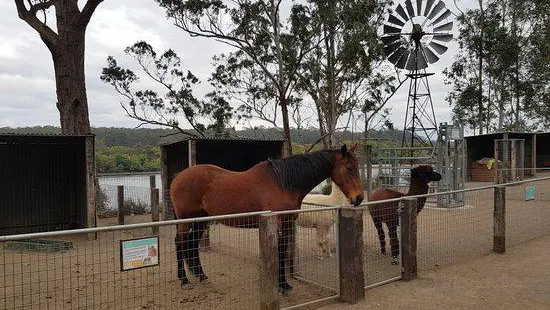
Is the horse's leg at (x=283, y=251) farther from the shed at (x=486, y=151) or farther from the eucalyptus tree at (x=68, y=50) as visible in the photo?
the shed at (x=486, y=151)

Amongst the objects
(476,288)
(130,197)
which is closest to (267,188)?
(476,288)

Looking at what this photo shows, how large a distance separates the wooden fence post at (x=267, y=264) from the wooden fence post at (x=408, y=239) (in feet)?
6.83

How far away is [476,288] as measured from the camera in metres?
4.84

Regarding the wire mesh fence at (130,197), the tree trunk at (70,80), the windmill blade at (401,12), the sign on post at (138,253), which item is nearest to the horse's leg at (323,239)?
the sign on post at (138,253)

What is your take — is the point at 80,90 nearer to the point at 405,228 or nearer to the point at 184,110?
the point at 184,110

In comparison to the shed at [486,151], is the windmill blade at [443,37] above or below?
above

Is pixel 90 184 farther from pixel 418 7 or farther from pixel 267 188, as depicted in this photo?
pixel 418 7

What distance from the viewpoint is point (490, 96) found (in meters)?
31.7

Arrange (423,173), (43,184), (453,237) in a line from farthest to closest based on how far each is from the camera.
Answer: (43,184), (453,237), (423,173)

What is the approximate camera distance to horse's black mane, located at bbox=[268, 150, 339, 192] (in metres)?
4.95

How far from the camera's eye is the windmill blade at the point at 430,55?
18.3 metres

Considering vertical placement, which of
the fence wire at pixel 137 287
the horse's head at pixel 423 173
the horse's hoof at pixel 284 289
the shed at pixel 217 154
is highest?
the shed at pixel 217 154

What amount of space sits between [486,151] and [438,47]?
9.96 metres

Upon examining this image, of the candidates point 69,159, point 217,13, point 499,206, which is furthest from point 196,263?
point 217,13
